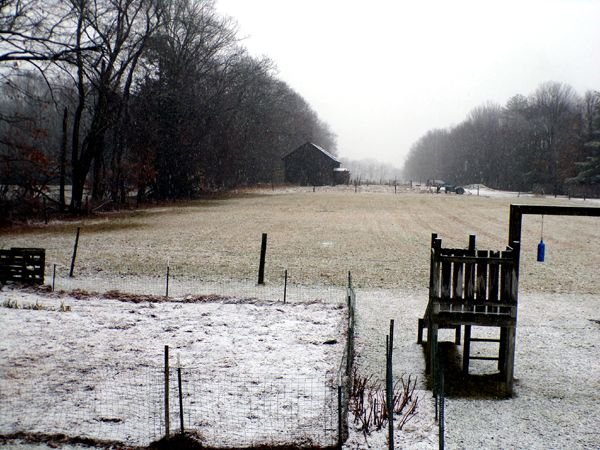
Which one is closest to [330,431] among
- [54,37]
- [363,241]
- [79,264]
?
[79,264]

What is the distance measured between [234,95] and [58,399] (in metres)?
56.2

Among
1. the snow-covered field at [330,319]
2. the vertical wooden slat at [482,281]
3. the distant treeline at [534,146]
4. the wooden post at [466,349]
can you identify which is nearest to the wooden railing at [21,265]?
the snow-covered field at [330,319]

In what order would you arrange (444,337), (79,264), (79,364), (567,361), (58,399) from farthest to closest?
(79,264), (444,337), (567,361), (79,364), (58,399)

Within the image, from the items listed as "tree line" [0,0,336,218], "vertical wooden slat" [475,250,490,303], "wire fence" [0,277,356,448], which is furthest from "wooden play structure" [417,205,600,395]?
"tree line" [0,0,336,218]

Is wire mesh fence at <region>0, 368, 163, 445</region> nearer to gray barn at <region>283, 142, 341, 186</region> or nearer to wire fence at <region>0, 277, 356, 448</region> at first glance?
wire fence at <region>0, 277, 356, 448</region>

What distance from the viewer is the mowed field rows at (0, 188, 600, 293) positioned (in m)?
18.4

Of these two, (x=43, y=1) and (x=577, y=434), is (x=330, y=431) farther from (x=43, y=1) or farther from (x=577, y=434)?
(x=43, y=1)

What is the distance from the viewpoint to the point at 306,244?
83.0 feet

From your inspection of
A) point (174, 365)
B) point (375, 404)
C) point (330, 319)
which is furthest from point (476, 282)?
point (174, 365)

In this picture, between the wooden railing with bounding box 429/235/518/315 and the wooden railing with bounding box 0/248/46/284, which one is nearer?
the wooden railing with bounding box 429/235/518/315

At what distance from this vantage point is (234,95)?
61.0m

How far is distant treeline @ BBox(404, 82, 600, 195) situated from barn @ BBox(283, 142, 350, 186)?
3197cm

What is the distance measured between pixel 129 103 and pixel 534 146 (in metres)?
80.7

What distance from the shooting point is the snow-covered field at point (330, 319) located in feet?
24.9
